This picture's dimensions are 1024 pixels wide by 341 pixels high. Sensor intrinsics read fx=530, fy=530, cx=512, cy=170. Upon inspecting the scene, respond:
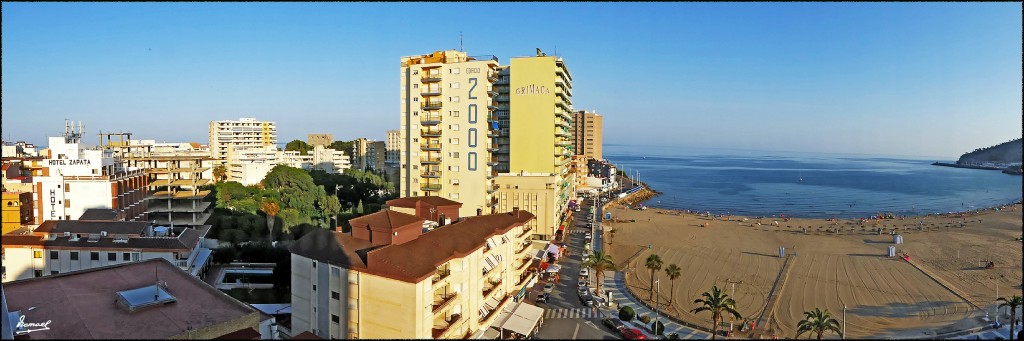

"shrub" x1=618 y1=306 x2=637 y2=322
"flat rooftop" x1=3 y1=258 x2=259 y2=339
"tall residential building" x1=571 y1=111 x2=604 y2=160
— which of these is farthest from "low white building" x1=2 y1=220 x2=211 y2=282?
"tall residential building" x1=571 y1=111 x2=604 y2=160

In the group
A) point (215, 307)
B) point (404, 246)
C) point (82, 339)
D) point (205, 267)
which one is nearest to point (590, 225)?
point (205, 267)

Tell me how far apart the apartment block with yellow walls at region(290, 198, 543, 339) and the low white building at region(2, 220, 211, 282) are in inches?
396

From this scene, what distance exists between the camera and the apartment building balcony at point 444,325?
49.7ft

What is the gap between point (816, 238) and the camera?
40188 mm

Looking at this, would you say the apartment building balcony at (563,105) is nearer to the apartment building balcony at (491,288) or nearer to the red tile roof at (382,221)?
the apartment building balcony at (491,288)

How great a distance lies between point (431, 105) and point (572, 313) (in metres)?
19.0

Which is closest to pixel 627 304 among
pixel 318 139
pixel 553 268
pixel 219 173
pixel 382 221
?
pixel 553 268

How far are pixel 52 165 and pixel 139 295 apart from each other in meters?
23.6

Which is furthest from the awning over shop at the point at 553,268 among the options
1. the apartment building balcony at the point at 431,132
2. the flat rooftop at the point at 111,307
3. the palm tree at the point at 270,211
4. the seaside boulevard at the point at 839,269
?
the palm tree at the point at 270,211

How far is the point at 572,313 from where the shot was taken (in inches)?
858

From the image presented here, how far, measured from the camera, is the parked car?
2028 centimetres

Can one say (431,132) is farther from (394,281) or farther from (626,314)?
(394,281)

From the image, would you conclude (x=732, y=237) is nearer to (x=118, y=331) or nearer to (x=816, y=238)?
(x=816, y=238)

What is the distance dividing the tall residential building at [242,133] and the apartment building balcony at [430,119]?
201 ft
